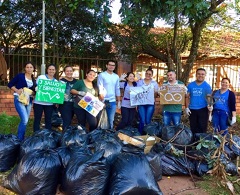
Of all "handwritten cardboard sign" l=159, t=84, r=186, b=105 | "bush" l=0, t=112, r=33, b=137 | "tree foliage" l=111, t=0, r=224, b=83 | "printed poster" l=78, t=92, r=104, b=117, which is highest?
"tree foliage" l=111, t=0, r=224, b=83

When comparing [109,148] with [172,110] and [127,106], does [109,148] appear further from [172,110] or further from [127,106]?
[127,106]

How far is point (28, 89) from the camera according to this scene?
449cm

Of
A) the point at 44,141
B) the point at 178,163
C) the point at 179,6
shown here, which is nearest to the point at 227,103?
the point at 178,163

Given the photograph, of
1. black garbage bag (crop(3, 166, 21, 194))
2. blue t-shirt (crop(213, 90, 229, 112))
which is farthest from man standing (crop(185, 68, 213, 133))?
black garbage bag (crop(3, 166, 21, 194))

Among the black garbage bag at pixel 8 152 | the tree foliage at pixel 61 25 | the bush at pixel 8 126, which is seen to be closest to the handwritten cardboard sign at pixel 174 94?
the black garbage bag at pixel 8 152

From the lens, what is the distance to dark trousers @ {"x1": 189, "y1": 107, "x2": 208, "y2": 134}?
4.89 meters

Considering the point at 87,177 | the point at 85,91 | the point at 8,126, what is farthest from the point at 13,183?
the point at 8,126

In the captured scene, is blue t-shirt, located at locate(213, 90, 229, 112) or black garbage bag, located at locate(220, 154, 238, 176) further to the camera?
blue t-shirt, located at locate(213, 90, 229, 112)

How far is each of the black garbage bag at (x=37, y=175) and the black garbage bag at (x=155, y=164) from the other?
116cm

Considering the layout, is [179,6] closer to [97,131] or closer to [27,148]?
[97,131]

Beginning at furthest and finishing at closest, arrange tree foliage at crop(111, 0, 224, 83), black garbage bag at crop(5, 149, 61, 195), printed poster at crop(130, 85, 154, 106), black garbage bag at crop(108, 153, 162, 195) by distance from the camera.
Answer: tree foliage at crop(111, 0, 224, 83)
printed poster at crop(130, 85, 154, 106)
black garbage bag at crop(5, 149, 61, 195)
black garbage bag at crop(108, 153, 162, 195)

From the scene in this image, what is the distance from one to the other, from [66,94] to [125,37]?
182 inches

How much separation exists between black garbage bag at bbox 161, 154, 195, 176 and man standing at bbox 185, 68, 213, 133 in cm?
131

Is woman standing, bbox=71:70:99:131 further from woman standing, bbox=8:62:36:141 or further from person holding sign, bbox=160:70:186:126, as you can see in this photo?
person holding sign, bbox=160:70:186:126
